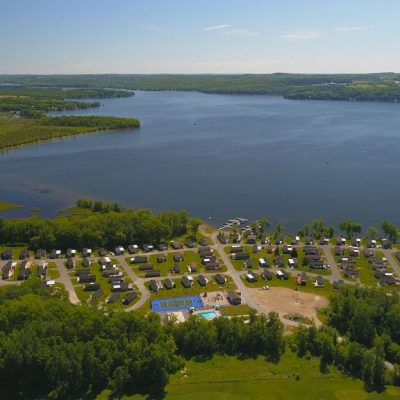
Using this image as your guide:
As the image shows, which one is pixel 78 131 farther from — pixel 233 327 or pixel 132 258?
pixel 233 327

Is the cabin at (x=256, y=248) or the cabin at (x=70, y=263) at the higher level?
the cabin at (x=256, y=248)

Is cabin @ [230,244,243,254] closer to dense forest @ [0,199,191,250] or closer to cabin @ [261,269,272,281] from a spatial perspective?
cabin @ [261,269,272,281]

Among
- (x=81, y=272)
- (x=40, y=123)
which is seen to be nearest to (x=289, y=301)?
(x=81, y=272)

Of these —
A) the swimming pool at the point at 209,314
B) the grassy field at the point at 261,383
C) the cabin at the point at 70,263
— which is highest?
the cabin at the point at 70,263

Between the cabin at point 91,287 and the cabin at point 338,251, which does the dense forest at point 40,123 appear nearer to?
the cabin at point 91,287

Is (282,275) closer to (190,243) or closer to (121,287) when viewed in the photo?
(190,243)

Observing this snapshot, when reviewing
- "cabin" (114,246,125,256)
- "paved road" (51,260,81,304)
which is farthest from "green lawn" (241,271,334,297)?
"paved road" (51,260,81,304)

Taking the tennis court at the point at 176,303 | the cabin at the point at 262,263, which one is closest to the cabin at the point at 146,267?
the tennis court at the point at 176,303
